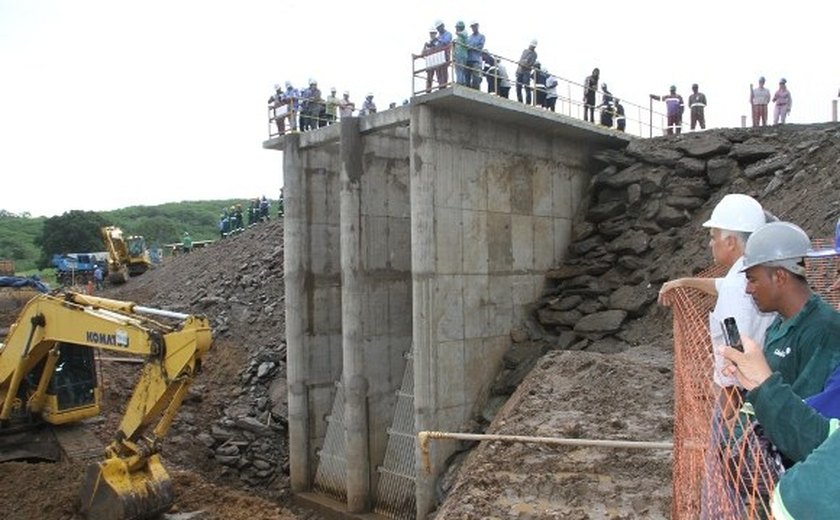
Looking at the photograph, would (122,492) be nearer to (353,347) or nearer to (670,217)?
(353,347)

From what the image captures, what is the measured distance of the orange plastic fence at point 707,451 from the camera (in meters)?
2.30

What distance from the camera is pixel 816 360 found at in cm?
266

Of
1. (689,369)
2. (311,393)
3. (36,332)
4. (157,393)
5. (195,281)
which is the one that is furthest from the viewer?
(195,281)

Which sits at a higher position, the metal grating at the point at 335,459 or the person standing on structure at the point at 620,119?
the person standing on structure at the point at 620,119

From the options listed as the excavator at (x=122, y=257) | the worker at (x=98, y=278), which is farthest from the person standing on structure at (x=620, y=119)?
the worker at (x=98, y=278)

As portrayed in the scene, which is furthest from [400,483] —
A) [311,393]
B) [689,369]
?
[689,369]

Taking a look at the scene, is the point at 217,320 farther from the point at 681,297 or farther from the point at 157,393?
the point at 681,297

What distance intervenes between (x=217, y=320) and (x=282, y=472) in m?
6.24

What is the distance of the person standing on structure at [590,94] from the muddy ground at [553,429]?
10.2 ft

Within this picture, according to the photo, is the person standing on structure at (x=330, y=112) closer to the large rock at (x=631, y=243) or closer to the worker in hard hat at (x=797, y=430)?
the large rock at (x=631, y=243)

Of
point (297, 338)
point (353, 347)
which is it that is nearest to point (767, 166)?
point (353, 347)

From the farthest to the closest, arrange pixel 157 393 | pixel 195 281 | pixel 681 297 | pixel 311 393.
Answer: pixel 195 281, pixel 311 393, pixel 157 393, pixel 681 297

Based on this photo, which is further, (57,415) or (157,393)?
(57,415)

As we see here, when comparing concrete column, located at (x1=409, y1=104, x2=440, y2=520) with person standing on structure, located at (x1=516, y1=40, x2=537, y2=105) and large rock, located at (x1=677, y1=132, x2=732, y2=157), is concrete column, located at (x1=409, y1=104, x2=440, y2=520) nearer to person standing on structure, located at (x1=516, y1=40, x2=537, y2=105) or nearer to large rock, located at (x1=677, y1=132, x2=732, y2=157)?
person standing on structure, located at (x1=516, y1=40, x2=537, y2=105)
